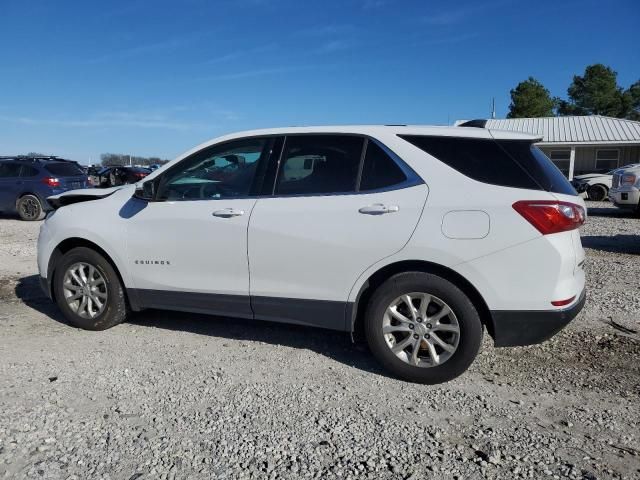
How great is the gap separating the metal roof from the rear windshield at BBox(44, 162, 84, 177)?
19.0m

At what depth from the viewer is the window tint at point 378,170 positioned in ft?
11.9

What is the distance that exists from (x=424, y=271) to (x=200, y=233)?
1793 millimetres

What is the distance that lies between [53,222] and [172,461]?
299 cm

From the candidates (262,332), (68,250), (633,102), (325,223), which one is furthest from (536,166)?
(633,102)

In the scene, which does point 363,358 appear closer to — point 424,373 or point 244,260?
point 424,373

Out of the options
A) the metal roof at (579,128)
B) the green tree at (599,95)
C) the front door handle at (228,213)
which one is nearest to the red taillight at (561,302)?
the front door handle at (228,213)

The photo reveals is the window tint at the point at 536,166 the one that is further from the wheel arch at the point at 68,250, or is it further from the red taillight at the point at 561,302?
the wheel arch at the point at 68,250

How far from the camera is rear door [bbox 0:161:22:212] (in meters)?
13.8

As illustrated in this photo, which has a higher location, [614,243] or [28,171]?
[28,171]

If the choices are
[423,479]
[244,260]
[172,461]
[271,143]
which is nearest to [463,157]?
[271,143]

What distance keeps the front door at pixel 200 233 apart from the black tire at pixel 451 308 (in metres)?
1.06

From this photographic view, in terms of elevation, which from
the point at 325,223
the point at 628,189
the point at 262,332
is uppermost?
the point at 628,189

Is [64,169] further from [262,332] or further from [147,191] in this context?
[262,332]

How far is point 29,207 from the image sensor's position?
13.8 m
